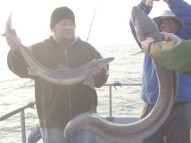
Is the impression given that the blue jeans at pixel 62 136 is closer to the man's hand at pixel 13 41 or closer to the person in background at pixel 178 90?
the person in background at pixel 178 90

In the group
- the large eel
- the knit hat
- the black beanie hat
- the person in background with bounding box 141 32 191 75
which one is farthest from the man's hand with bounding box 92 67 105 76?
the person in background with bounding box 141 32 191 75

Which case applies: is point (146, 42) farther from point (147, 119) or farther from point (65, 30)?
point (65, 30)

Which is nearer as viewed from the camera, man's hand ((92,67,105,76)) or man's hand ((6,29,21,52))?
man's hand ((6,29,21,52))

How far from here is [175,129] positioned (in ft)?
14.1

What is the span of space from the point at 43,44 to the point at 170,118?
183 cm

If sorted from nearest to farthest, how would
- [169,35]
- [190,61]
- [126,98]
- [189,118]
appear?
1. [190,61]
2. [169,35]
3. [189,118]
4. [126,98]

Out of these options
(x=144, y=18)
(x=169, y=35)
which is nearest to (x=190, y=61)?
(x=169, y=35)

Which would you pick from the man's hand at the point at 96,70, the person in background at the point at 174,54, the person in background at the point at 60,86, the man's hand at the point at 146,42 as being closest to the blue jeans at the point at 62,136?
the person in background at the point at 60,86

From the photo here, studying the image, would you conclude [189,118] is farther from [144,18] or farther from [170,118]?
[144,18]

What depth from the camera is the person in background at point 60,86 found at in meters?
4.25

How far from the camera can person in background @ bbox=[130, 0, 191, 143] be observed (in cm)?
429

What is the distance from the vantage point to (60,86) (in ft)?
14.2

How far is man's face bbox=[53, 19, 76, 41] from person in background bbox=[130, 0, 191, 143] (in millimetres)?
746

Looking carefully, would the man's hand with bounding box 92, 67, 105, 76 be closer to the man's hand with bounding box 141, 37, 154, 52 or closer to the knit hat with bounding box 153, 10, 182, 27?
the knit hat with bounding box 153, 10, 182, 27
